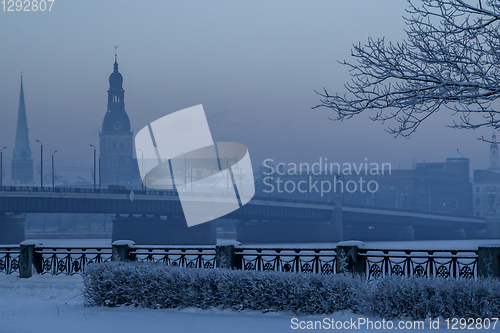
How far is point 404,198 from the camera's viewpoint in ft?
422

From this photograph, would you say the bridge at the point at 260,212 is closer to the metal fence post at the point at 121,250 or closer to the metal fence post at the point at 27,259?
the metal fence post at the point at 27,259

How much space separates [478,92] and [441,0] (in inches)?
80.9

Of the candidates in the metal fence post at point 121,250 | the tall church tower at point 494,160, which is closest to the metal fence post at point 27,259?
the metal fence post at point 121,250

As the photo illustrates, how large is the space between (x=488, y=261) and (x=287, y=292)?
13.6ft

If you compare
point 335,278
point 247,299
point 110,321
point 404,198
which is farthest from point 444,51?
point 404,198

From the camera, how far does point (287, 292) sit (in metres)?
10.7

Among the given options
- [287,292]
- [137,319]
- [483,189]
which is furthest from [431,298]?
[483,189]

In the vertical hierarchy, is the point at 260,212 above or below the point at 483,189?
below

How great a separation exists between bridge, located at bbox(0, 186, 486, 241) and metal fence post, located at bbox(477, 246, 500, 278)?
59798 mm

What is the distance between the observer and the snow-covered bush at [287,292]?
946 cm

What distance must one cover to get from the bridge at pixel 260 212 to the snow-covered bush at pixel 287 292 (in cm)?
5621

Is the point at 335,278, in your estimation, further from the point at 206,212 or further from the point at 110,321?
the point at 206,212

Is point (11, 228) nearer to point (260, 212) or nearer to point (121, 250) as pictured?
point (260, 212)

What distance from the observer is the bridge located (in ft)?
215
